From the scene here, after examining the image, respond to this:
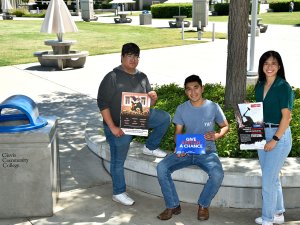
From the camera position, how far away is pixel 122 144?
516 cm

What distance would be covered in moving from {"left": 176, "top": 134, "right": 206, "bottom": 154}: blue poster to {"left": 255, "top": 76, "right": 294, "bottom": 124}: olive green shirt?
718 mm

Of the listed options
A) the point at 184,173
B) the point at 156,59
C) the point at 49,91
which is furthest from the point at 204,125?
the point at 156,59

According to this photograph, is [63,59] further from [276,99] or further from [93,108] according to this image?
[276,99]

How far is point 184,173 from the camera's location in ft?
16.7

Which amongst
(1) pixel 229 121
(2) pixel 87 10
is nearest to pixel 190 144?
(1) pixel 229 121

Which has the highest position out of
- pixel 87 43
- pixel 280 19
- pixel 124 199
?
pixel 280 19

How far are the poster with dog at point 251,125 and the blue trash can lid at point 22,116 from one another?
6.95 ft

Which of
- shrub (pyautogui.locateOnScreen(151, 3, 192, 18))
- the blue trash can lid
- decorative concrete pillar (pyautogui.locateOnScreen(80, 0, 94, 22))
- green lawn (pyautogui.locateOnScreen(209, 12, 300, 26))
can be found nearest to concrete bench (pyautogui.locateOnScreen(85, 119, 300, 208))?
the blue trash can lid

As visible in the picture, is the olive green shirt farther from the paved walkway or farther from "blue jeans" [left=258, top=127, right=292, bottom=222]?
the paved walkway

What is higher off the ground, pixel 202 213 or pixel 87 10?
pixel 87 10

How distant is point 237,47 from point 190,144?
9.05ft

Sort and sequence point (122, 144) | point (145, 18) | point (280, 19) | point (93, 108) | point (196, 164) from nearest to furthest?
point (196, 164) < point (122, 144) < point (93, 108) < point (145, 18) < point (280, 19)

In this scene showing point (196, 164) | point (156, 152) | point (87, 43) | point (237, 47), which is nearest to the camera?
point (196, 164)

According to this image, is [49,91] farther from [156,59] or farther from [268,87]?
[268,87]
